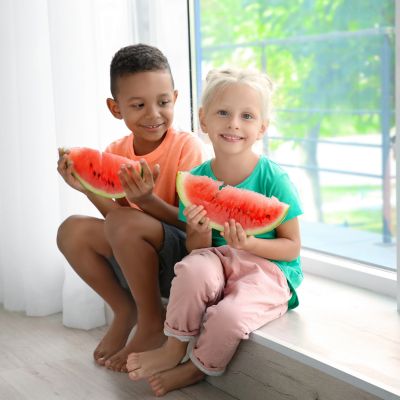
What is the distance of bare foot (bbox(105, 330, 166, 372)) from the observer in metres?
2.03

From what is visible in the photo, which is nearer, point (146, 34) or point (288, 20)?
point (146, 34)

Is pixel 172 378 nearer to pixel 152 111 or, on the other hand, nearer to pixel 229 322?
pixel 229 322

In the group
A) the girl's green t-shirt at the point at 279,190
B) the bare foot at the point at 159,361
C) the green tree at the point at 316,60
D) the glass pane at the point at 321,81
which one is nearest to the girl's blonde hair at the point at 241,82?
the girl's green t-shirt at the point at 279,190

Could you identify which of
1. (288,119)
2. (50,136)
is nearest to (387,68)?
(50,136)

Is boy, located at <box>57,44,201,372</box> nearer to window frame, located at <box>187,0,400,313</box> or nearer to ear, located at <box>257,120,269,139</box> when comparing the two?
ear, located at <box>257,120,269,139</box>

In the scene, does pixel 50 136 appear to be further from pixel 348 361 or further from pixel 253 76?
pixel 348 361

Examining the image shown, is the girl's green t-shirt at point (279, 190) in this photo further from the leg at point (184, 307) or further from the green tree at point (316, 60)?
the green tree at point (316, 60)

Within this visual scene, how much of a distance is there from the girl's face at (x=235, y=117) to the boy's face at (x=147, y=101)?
0.72 ft

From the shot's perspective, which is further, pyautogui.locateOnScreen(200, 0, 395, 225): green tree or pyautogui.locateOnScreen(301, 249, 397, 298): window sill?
pyautogui.locateOnScreen(200, 0, 395, 225): green tree

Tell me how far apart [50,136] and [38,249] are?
44 cm

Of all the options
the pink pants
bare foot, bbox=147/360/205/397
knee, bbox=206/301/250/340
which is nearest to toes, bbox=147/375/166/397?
bare foot, bbox=147/360/205/397

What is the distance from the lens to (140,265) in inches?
78.8

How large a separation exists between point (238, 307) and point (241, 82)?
0.61 meters

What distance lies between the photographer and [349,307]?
6.63ft
